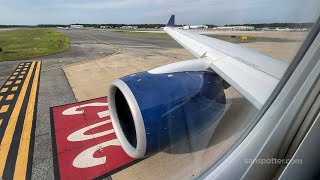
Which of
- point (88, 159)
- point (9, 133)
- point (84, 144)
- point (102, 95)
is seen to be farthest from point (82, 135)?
point (102, 95)

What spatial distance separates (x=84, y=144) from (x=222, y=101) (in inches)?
131

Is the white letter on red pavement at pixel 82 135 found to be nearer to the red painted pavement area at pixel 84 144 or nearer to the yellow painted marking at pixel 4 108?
the red painted pavement area at pixel 84 144

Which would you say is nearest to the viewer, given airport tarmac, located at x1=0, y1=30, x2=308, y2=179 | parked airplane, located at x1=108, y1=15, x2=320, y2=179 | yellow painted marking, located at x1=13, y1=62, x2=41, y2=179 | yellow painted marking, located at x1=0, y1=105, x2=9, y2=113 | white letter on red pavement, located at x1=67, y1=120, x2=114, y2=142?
parked airplane, located at x1=108, y1=15, x2=320, y2=179

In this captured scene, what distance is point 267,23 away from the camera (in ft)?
3.50

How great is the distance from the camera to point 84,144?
526cm

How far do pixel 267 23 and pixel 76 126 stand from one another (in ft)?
19.3

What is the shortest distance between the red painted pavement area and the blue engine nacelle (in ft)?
4.28

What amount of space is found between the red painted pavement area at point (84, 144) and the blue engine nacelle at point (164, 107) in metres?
1.31

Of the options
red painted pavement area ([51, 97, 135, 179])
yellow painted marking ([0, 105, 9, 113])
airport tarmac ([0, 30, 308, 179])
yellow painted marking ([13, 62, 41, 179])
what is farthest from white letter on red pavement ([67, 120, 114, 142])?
yellow painted marking ([0, 105, 9, 113])

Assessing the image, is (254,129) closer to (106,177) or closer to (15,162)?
(106,177)

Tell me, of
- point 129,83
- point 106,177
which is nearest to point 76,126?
point 106,177

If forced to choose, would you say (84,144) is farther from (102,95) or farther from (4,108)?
(4,108)

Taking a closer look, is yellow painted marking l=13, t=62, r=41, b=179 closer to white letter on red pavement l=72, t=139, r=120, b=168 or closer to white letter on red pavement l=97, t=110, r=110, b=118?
white letter on red pavement l=72, t=139, r=120, b=168

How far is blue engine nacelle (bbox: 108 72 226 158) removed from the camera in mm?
2955
